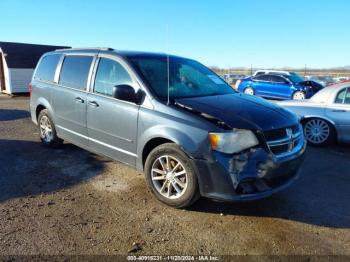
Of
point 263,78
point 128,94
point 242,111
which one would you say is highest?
point 263,78

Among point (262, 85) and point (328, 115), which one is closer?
point (328, 115)

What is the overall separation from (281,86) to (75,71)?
48.3 feet

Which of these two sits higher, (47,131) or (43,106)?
(43,106)

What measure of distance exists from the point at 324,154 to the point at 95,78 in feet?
15.5

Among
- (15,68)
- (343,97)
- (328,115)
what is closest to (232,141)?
(328,115)

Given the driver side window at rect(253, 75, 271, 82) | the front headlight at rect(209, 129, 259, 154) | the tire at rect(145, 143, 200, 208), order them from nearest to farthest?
the front headlight at rect(209, 129, 259, 154), the tire at rect(145, 143, 200, 208), the driver side window at rect(253, 75, 271, 82)

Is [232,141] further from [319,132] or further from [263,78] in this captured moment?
[263,78]

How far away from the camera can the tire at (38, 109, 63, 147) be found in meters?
6.00

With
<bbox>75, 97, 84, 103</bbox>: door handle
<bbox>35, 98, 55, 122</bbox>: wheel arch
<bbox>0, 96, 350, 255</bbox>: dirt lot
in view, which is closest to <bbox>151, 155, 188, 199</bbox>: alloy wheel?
<bbox>0, 96, 350, 255</bbox>: dirt lot

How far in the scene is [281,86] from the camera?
699 inches

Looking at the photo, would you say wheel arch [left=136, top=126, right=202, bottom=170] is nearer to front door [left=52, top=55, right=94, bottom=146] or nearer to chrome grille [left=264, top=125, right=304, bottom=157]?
chrome grille [left=264, top=125, right=304, bottom=157]

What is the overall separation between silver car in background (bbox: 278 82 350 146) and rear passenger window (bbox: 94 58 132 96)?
4683 mm

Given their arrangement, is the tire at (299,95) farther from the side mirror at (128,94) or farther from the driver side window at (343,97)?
the side mirror at (128,94)

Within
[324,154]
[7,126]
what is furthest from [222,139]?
[7,126]
